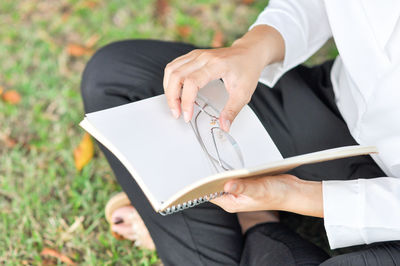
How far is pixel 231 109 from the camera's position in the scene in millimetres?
991

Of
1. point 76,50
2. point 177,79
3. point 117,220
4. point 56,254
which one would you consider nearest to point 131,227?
point 117,220

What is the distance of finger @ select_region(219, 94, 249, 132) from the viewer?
3.20 feet

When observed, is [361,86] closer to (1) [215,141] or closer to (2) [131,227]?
(1) [215,141]

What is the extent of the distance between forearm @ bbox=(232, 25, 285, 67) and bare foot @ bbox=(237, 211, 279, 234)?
1.41 ft

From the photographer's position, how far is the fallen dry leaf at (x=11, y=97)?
1.72 meters

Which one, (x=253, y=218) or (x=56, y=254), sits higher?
(x=56, y=254)

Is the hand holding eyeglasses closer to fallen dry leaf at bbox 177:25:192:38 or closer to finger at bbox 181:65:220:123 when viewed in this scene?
finger at bbox 181:65:220:123

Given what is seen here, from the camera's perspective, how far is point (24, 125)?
167 centimetres

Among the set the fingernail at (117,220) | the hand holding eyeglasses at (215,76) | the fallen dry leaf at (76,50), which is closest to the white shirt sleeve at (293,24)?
the hand holding eyeglasses at (215,76)

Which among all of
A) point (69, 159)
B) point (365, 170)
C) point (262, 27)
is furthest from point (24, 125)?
point (365, 170)

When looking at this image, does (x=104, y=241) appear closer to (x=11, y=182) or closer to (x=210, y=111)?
(x=11, y=182)

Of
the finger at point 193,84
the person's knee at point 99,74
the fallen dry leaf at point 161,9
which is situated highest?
the fallen dry leaf at point 161,9

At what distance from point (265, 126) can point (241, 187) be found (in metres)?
0.39

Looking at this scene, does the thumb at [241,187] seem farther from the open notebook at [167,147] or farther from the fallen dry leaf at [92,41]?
the fallen dry leaf at [92,41]
